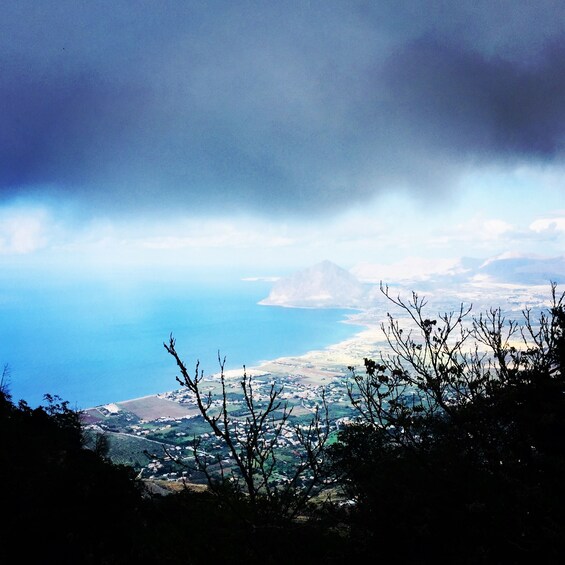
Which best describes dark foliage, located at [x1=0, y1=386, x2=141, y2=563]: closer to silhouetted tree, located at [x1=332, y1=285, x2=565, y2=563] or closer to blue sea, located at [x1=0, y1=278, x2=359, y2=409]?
silhouetted tree, located at [x1=332, y1=285, x2=565, y2=563]

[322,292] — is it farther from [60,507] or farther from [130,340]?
[60,507]

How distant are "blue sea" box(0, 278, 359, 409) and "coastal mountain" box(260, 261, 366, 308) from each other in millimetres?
10956

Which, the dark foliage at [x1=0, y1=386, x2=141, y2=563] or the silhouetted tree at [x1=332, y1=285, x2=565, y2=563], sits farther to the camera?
the dark foliage at [x1=0, y1=386, x2=141, y2=563]

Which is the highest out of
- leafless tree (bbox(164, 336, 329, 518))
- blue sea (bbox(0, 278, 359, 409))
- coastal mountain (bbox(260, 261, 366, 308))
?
coastal mountain (bbox(260, 261, 366, 308))

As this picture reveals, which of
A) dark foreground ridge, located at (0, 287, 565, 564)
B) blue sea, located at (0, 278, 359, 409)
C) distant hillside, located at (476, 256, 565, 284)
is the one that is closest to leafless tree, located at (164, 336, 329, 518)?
dark foreground ridge, located at (0, 287, 565, 564)

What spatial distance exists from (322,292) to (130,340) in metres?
93.0

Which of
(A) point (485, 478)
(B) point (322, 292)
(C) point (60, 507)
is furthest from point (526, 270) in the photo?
(C) point (60, 507)

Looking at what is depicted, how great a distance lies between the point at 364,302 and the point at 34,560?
160 metres

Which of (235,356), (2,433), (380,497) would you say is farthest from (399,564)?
(235,356)

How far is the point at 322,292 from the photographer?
180m

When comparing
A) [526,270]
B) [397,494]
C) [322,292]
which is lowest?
[397,494]

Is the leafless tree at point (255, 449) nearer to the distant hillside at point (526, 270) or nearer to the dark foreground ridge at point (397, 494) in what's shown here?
the dark foreground ridge at point (397, 494)

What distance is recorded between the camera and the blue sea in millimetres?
70375

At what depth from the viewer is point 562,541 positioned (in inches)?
178
